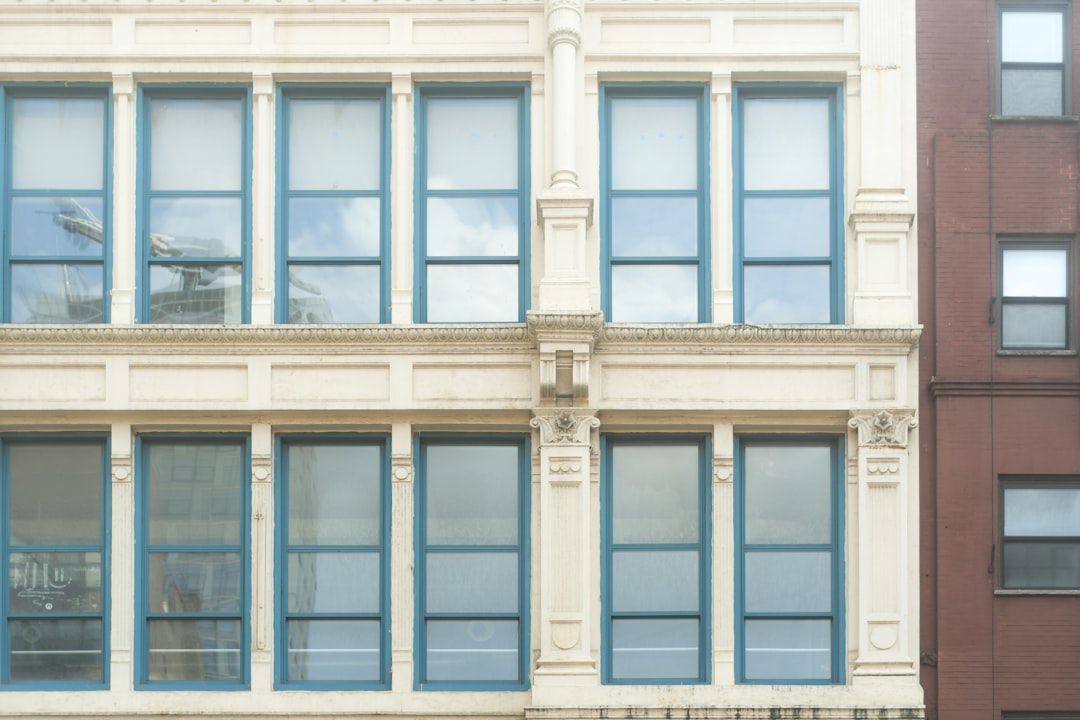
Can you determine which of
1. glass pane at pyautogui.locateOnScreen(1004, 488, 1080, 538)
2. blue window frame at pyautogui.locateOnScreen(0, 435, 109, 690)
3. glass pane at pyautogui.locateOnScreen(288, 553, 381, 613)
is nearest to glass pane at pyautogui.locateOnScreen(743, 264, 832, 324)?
glass pane at pyautogui.locateOnScreen(1004, 488, 1080, 538)

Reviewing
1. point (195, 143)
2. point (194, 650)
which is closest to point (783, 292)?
point (195, 143)

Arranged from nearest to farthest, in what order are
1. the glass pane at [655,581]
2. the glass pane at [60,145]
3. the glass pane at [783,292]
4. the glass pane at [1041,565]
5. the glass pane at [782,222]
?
the glass pane at [1041,565], the glass pane at [655,581], the glass pane at [783,292], the glass pane at [782,222], the glass pane at [60,145]

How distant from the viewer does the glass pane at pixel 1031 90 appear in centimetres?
1334

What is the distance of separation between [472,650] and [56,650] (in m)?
4.50

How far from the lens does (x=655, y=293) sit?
13.4 metres

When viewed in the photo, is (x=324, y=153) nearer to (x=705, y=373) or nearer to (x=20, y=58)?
(x=20, y=58)

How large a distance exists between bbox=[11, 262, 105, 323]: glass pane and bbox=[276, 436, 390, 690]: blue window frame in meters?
2.67

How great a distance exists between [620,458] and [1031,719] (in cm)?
510

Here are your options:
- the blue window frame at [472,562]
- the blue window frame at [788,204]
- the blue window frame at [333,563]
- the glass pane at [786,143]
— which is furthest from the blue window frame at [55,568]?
the glass pane at [786,143]

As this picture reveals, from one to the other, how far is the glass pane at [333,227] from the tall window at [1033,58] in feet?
23.2

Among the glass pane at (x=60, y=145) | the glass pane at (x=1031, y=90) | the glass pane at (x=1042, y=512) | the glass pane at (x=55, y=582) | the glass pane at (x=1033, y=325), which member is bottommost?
the glass pane at (x=55, y=582)

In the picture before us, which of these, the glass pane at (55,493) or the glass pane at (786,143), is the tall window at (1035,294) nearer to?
the glass pane at (786,143)

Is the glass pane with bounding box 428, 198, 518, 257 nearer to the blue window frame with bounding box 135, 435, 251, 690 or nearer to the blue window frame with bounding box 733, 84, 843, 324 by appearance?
the blue window frame with bounding box 733, 84, 843, 324

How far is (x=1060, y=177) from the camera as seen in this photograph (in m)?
13.1
